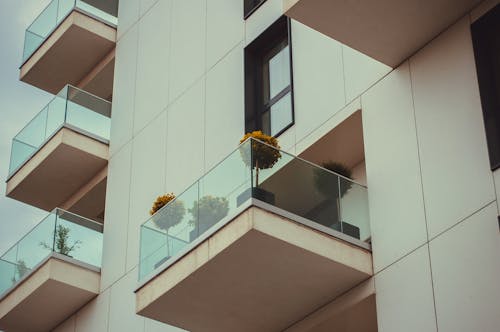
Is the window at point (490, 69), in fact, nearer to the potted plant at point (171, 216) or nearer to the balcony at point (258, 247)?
the balcony at point (258, 247)

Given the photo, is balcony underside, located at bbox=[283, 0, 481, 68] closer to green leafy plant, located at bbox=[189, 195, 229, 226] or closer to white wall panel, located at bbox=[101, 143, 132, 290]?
green leafy plant, located at bbox=[189, 195, 229, 226]

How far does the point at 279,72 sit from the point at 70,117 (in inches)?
261

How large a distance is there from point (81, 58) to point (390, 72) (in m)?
12.4

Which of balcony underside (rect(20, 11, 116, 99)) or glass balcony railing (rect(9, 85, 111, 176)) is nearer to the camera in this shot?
glass balcony railing (rect(9, 85, 111, 176))

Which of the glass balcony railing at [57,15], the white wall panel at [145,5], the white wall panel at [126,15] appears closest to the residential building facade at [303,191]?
the white wall panel at [145,5]

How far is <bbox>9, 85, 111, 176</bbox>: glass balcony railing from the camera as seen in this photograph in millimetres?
22484

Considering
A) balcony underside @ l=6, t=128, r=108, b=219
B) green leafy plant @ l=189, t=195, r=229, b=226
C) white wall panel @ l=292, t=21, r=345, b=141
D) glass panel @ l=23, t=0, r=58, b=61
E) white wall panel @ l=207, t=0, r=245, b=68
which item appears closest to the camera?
green leafy plant @ l=189, t=195, r=229, b=226

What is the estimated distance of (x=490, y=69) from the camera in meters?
12.9

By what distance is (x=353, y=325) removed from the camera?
13.9 meters

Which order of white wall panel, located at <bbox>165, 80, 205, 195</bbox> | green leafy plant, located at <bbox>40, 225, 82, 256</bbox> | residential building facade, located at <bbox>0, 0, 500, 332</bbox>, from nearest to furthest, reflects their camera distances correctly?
residential building facade, located at <bbox>0, 0, 500, 332</bbox>
white wall panel, located at <bbox>165, 80, 205, 195</bbox>
green leafy plant, located at <bbox>40, 225, 82, 256</bbox>

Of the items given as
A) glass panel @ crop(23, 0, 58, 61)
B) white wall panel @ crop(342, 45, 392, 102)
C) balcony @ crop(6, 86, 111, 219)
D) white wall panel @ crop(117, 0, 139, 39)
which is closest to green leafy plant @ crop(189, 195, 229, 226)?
white wall panel @ crop(342, 45, 392, 102)

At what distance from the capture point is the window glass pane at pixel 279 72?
56.9 ft

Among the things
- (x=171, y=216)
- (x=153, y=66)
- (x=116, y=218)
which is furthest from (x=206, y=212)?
(x=153, y=66)

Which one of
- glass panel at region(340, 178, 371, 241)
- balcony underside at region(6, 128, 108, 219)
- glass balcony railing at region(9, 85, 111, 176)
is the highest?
glass balcony railing at region(9, 85, 111, 176)
